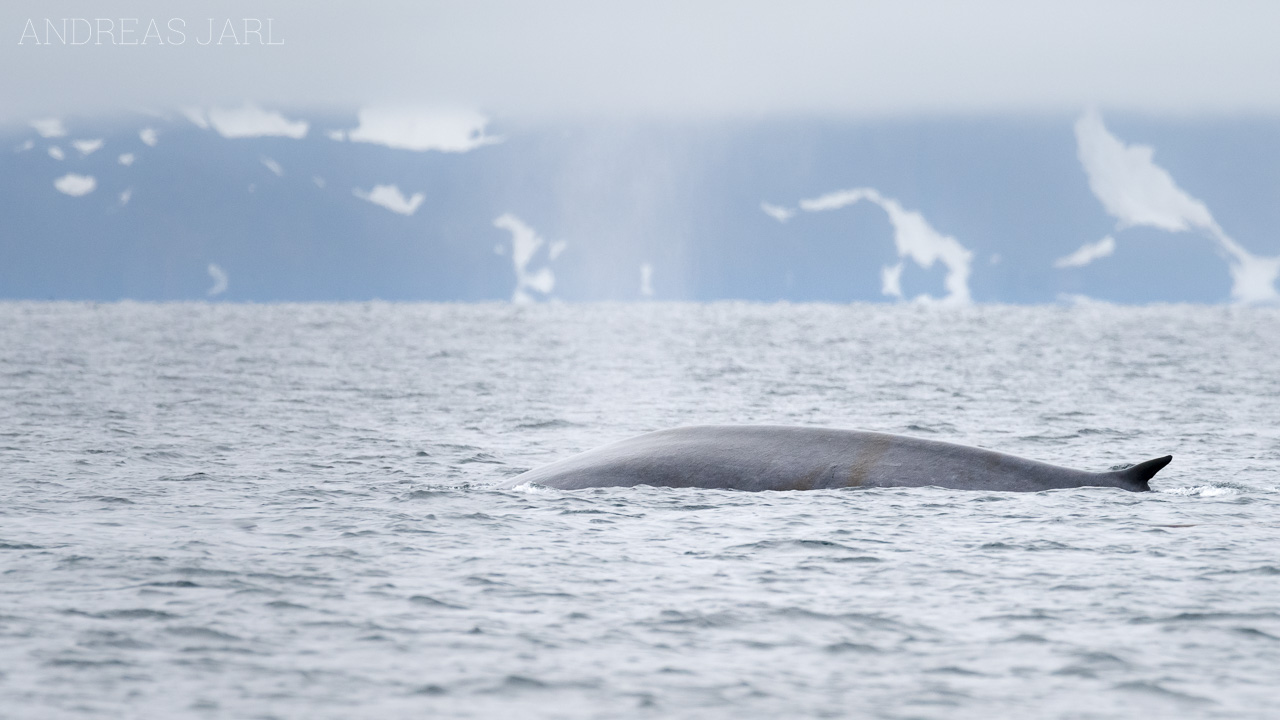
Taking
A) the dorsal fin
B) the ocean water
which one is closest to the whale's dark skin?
the dorsal fin

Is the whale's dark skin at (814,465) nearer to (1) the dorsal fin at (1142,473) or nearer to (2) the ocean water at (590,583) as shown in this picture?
(1) the dorsal fin at (1142,473)

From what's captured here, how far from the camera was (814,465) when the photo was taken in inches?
637

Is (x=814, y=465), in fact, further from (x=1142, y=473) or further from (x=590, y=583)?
(x=590, y=583)

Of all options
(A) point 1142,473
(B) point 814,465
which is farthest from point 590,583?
(A) point 1142,473

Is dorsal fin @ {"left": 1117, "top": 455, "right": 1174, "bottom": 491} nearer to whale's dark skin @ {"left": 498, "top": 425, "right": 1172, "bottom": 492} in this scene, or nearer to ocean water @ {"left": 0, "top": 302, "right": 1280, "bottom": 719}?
whale's dark skin @ {"left": 498, "top": 425, "right": 1172, "bottom": 492}

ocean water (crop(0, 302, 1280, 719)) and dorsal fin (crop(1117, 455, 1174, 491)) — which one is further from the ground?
dorsal fin (crop(1117, 455, 1174, 491))

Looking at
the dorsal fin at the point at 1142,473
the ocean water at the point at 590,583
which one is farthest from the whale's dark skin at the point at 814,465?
the ocean water at the point at 590,583

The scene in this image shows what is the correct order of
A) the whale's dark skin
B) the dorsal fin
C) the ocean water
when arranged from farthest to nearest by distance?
the whale's dark skin → the dorsal fin → the ocean water

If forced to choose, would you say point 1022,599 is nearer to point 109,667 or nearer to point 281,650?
point 281,650

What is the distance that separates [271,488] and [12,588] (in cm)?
636

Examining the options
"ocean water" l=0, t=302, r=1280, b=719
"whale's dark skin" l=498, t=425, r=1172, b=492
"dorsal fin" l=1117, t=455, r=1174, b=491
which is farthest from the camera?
"whale's dark skin" l=498, t=425, r=1172, b=492

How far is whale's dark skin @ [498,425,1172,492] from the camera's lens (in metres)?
16.1

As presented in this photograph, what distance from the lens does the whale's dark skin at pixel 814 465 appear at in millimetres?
16141

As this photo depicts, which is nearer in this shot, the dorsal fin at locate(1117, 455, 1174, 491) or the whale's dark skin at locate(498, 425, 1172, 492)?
the dorsal fin at locate(1117, 455, 1174, 491)
